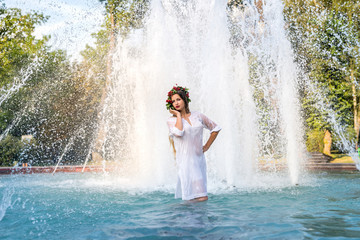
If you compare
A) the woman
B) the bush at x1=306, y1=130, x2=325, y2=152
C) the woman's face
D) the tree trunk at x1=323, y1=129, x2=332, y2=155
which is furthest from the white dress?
the tree trunk at x1=323, y1=129, x2=332, y2=155

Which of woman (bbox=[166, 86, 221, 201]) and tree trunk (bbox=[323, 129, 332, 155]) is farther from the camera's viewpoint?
tree trunk (bbox=[323, 129, 332, 155])

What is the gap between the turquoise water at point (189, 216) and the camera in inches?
173

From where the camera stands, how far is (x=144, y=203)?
7242 mm

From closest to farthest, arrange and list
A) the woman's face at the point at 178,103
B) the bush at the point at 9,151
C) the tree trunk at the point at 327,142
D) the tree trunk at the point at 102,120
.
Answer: the woman's face at the point at 178,103, the bush at the point at 9,151, the tree trunk at the point at 327,142, the tree trunk at the point at 102,120

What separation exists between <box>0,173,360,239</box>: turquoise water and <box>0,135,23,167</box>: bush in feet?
51.6

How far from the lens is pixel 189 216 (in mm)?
4844

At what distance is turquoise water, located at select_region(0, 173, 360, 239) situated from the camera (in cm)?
438

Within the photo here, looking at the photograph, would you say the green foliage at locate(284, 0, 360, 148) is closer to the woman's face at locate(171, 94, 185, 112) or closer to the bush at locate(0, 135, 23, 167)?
the bush at locate(0, 135, 23, 167)

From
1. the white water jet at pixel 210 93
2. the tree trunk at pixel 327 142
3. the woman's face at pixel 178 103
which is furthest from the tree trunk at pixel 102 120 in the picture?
the woman's face at pixel 178 103

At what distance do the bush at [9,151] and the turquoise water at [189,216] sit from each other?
1572 centimetres

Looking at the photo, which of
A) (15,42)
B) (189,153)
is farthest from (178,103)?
(15,42)

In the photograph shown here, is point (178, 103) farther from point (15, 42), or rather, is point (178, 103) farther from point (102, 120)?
point (15, 42)

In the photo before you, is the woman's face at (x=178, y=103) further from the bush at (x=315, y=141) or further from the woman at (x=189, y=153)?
the bush at (x=315, y=141)

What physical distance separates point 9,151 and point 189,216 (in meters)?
20.5
